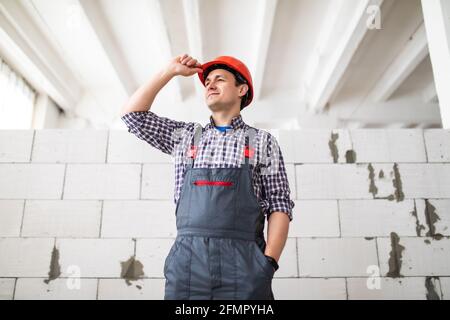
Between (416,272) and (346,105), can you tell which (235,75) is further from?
(346,105)

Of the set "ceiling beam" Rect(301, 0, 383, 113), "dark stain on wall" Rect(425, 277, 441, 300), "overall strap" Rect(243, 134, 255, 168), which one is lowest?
"dark stain on wall" Rect(425, 277, 441, 300)

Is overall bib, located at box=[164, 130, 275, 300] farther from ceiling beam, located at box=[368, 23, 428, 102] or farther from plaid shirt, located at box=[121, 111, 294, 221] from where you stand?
ceiling beam, located at box=[368, 23, 428, 102]

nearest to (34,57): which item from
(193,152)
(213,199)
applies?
(193,152)

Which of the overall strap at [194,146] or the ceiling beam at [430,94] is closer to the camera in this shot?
the overall strap at [194,146]

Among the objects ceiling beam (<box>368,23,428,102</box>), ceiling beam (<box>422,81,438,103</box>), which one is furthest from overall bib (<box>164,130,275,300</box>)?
ceiling beam (<box>422,81,438,103</box>)

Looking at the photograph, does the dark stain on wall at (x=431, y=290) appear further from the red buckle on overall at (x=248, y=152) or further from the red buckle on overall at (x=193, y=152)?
the red buckle on overall at (x=193, y=152)

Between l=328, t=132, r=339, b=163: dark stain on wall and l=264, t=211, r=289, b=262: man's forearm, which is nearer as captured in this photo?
l=264, t=211, r=289, b=262: man's forearm

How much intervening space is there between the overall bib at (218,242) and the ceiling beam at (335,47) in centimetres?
242

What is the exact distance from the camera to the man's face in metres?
1.51

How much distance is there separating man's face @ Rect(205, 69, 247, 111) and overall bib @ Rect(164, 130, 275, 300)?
358mm

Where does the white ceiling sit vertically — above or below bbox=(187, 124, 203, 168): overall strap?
above

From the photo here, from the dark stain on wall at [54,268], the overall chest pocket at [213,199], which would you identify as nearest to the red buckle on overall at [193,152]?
the overall chest pocket at [213,199]

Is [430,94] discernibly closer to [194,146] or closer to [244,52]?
[244,52]

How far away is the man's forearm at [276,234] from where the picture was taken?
1252 mm
